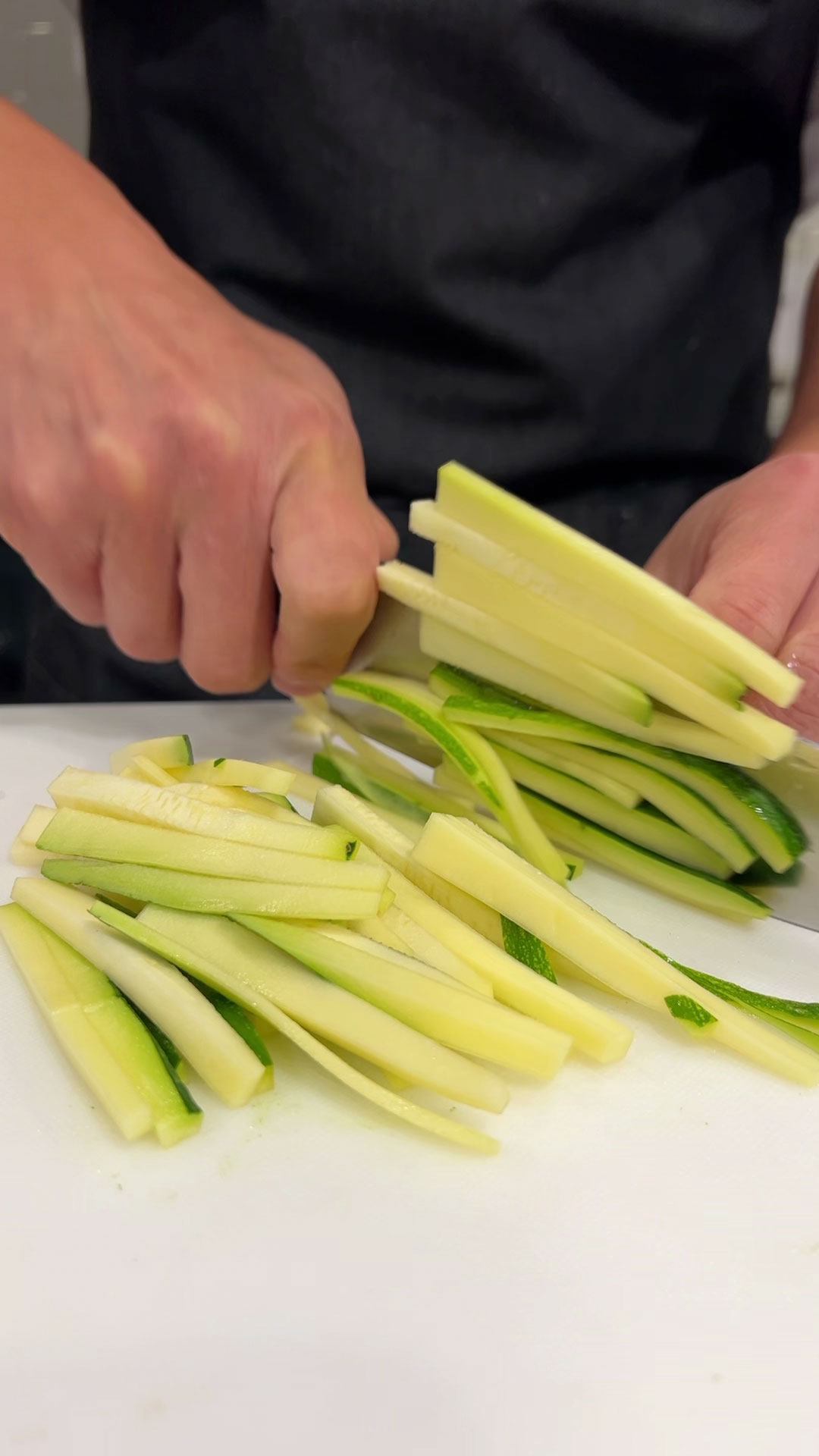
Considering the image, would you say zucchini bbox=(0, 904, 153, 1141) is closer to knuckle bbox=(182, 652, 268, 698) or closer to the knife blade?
knuckle bbox=(182, 652, 268, 698)

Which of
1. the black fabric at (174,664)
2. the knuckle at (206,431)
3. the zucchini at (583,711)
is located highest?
the knuckle at (206,431)

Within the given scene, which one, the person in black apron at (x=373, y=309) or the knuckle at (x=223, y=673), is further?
the knuckle at (x=223, y=673)

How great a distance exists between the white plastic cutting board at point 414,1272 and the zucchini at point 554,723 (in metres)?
0.36

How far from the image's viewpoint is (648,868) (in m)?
1.44

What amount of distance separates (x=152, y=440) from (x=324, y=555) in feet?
0.88

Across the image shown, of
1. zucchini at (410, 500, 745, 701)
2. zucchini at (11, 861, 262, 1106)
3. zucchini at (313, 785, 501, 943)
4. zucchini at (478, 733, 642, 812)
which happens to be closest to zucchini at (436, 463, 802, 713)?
zucchini at (410, 500, 745, 701)

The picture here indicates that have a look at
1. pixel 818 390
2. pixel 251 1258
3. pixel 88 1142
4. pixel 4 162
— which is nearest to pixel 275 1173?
pixel 251 1258

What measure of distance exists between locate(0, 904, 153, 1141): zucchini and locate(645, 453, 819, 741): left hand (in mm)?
908

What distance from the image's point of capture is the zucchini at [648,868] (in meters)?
1.38

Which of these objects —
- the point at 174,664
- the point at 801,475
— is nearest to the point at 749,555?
the point at 801,475

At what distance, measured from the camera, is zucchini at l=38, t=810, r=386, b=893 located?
1160 mm

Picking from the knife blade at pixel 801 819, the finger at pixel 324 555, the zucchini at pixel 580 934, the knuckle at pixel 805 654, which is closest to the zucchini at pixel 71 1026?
the zucchini at pixel 580 934

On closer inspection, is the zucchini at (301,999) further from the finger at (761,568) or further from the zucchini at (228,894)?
the finger at (761,568)

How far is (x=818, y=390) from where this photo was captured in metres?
1.98
